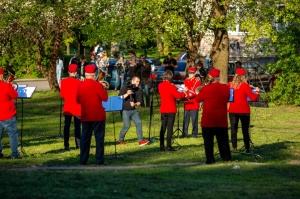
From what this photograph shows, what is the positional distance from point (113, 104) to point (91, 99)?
2.11 meters

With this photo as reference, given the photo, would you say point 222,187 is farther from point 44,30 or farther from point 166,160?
point 44,30

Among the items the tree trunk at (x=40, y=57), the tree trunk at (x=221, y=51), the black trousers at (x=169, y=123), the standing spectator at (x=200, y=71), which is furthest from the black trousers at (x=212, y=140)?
the tree trunk at (x=40, y=57)

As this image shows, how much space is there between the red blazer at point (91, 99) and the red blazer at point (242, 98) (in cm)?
335

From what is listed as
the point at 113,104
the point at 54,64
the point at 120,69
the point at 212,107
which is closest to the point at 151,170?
the point at 212,107

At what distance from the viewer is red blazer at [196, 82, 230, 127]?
57.1 feet

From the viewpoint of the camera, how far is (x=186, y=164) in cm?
1819

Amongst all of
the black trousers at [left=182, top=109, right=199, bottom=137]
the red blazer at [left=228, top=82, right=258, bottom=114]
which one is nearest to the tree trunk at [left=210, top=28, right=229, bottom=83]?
the black trousers at [left=182, top=109, right=199, bottom=137]

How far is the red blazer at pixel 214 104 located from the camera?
1741 centimetres

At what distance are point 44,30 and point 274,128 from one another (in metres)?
15.7

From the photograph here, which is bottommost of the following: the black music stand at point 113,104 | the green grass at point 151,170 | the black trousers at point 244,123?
the green grass at point 151,170

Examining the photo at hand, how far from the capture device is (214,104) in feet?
57.1

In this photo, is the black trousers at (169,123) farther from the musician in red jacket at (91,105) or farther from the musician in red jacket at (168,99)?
Result: the musician in red jacket at (91,105)

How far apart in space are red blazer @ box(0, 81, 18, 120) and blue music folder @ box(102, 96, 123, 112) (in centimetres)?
197

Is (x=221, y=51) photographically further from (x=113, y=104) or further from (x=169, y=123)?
(x=113, y=104)
